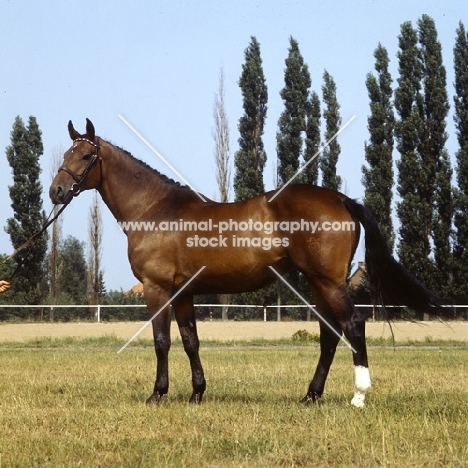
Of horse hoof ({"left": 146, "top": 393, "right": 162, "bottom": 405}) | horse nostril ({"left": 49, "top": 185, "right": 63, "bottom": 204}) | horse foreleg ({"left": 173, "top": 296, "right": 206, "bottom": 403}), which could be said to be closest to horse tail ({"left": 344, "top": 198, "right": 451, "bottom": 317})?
horse foreleg ({"left": 173, "top": 296, "right": 206, "bottom": 403})

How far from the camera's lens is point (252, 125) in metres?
41.6

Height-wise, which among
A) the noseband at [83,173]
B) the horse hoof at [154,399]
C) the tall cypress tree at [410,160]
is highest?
the tall cypress tree at [410,160]

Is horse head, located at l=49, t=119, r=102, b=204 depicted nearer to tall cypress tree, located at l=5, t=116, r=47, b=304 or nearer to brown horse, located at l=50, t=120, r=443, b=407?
brown horse, located at l=50, t=120, r=443, b=407

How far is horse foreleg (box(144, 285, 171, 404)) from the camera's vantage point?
8094mm

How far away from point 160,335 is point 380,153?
32683 millimetres

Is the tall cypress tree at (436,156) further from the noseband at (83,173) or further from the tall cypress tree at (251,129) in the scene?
the noseband at (83,173)

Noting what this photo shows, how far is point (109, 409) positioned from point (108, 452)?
2.04 metres

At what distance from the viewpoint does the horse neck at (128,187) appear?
8625 mm

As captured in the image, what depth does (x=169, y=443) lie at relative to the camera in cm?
583

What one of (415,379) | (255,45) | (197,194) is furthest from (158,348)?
(255,45)

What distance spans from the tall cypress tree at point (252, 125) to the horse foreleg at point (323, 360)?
31.2 metres

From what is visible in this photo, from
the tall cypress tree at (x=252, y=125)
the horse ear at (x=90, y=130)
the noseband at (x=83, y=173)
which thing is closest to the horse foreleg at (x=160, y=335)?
the noseband at (x=83, y=173)

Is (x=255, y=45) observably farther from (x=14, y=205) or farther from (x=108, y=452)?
(x=108, y=452)

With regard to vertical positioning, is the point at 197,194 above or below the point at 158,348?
above
